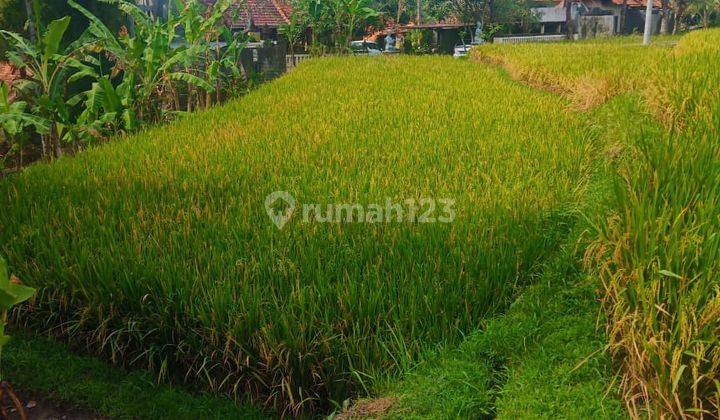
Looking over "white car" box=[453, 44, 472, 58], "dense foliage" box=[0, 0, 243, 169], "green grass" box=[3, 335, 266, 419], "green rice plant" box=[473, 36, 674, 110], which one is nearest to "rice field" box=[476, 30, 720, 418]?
"green grass" box=[3, 335, 266, 419]

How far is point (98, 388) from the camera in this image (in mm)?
2072

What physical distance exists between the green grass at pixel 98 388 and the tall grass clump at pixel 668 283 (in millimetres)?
1115

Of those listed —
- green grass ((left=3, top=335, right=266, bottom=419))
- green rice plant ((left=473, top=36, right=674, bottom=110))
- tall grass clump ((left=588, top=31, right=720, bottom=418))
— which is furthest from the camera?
green rice plant ((left=473, top=36, right=674, bottom=110))

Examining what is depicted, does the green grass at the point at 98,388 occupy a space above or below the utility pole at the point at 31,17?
below

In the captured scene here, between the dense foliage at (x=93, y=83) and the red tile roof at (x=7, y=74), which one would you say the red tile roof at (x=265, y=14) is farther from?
the red tile roof at (x=7, y=74)

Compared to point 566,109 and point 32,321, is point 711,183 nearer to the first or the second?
point 32,321

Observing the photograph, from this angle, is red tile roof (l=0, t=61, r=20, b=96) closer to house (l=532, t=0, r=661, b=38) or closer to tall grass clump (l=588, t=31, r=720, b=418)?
tall grass clump (l=588, t=31, r=720, b=418)

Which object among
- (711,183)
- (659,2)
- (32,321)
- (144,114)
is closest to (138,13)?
(144,114)

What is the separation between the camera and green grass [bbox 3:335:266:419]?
1.99 metres

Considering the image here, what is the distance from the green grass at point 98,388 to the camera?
1.99 meters

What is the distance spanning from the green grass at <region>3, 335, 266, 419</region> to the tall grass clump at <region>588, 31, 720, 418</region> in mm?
1115

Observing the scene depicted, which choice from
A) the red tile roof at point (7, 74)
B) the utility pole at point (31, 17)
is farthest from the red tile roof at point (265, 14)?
the red tile roof at point (7, 74)

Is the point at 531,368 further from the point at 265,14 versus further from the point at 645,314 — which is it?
the point at 265,14

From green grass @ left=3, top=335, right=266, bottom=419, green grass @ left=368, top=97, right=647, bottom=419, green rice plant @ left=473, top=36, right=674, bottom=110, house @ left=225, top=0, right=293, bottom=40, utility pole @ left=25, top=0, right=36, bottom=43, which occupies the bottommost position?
green grass @ left=3, top=335, right=266, bottom=419
